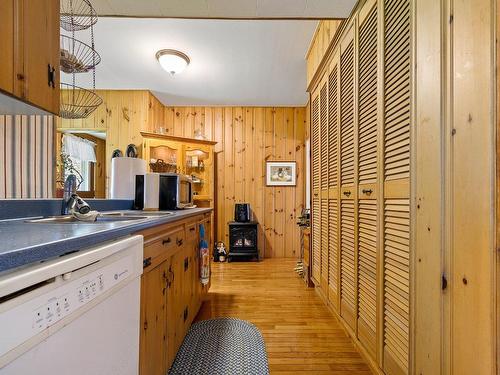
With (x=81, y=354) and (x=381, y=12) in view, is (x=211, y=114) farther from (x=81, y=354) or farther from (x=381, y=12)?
(x=81, y=354)

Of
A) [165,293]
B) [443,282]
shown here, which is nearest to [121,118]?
[165,293]

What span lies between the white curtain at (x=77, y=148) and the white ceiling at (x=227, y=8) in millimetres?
1968

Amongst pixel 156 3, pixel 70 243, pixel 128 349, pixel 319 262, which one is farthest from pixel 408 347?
pixel 156 3

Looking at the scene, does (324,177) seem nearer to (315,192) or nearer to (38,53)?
(315,192)

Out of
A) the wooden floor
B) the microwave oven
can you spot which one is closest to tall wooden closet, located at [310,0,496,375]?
the wooden floor

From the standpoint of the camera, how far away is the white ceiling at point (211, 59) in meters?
2.63

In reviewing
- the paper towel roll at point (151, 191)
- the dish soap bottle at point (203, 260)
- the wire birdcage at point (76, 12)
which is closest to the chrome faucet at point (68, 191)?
the paper towel roll at point (151, 191)

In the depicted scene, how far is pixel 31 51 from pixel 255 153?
3930mm

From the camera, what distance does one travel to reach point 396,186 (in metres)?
1.27

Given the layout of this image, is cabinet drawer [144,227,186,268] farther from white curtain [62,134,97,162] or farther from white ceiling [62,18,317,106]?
white curtain [62,134,97,162]

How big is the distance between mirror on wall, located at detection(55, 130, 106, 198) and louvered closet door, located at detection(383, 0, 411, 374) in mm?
2661

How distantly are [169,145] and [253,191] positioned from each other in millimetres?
1638

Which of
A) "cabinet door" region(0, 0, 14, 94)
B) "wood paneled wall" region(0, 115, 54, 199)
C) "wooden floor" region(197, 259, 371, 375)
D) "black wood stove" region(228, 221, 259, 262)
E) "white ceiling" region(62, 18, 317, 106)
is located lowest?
"wooden floor" region(197, 259, 371, 375)

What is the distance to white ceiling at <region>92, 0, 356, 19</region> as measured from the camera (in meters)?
1.80
